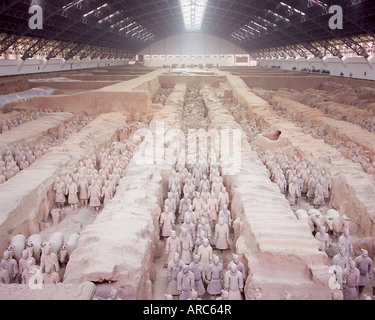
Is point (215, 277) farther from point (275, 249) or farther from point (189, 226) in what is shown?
point (189, 226)

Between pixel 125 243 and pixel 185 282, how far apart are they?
814 millimetres

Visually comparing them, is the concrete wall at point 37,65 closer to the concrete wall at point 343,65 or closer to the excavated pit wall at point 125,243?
the excavated pit wall at point 125,243

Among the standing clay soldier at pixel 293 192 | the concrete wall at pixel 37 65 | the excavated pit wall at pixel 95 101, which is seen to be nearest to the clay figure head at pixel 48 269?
the standing clay soldier at pixel 293 192

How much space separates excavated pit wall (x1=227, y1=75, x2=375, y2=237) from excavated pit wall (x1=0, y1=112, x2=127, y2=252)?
500 cm

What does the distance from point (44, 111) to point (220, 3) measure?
63.6ft

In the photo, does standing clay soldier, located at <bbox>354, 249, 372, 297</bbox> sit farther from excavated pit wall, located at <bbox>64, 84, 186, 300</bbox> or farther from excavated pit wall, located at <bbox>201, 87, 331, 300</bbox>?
excavated pit wall, located at <bbox>64, 84, 186, 300</bbox>

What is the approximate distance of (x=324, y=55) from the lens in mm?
28203

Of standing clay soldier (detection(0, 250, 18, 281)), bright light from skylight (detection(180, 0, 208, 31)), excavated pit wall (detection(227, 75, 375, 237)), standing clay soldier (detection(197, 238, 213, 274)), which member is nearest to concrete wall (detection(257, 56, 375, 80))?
bright light from skylight (detection(180, 0, 208, 31))

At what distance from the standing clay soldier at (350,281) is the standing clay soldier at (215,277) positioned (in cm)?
141

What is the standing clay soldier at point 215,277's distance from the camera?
4.14m

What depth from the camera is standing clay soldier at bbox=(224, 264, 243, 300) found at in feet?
12.7

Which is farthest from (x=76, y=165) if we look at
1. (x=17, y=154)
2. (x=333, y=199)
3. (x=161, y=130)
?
(x=333, y=199)

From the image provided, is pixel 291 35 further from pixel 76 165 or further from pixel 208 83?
pixel 76 165

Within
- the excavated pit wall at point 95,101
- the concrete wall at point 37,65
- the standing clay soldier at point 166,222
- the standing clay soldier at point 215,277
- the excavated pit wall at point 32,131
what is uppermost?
the concrete wall at point 37,65
